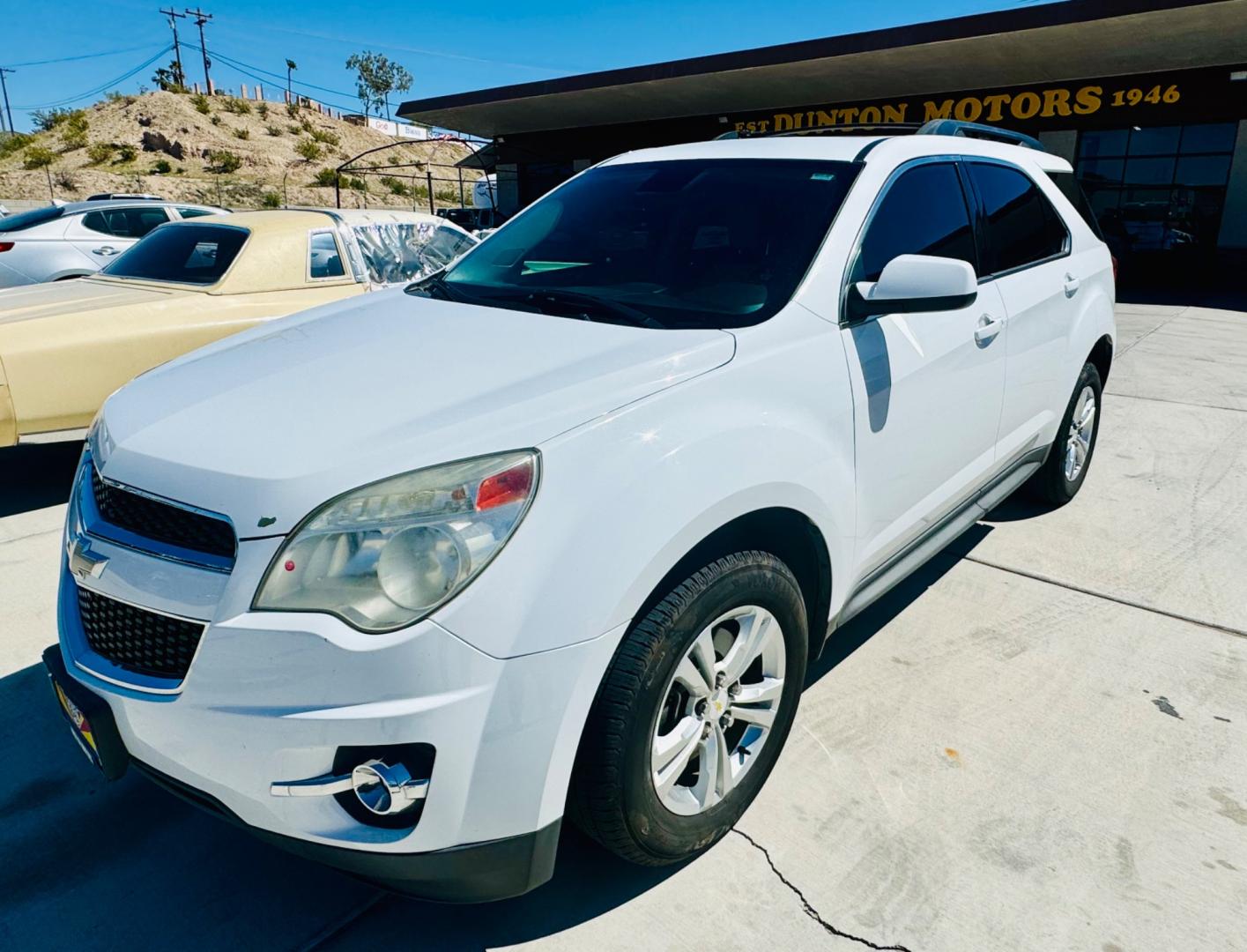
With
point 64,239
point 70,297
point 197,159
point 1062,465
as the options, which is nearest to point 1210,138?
point 1062,465

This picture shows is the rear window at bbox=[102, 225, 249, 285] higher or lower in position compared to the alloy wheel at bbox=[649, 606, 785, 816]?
higher

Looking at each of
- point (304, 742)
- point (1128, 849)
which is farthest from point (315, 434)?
point (1128, 849)

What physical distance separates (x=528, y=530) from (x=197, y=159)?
219ft

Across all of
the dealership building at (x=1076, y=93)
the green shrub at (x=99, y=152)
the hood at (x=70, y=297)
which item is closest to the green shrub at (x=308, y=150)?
the green shrub at (x=99, y=152)

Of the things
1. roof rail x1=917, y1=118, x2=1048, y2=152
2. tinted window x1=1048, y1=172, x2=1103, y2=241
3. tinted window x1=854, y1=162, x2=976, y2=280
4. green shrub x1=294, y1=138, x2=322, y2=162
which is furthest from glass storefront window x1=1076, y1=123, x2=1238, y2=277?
green shrub x1=294, y1=138, x2=322, y2=162

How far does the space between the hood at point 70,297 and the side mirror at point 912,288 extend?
441cm

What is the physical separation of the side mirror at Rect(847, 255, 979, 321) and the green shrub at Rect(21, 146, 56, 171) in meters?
58.7

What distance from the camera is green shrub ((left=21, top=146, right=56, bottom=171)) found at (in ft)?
162

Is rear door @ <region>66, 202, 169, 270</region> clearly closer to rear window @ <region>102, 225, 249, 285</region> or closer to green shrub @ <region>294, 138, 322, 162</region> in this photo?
rear window @ <region>102, 225, 249, 285</region>

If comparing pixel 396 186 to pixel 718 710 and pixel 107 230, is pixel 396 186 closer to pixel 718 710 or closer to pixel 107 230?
pixel 107 230

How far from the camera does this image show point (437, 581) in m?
1.66

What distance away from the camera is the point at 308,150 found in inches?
2511

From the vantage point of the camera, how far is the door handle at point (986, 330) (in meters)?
3.12

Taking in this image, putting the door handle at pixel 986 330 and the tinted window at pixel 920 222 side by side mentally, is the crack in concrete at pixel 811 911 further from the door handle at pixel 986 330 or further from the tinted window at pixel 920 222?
the door handle at pixel 986 330
